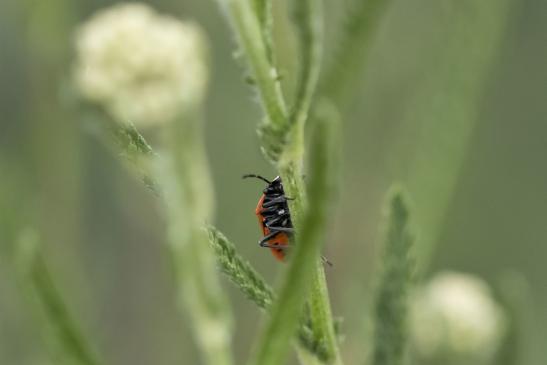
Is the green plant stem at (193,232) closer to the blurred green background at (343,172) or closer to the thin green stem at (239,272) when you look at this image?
the thin green stem at (239,272)

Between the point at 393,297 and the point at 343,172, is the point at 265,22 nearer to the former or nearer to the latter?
the point at 393,297

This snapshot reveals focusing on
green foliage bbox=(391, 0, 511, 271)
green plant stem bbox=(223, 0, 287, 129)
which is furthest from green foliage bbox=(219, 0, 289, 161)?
green foliage bbox=(391, 0, 511, 271)

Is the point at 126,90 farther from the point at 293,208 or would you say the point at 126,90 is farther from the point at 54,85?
the point at 54,85

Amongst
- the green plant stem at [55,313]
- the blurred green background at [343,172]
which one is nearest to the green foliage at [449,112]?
the blurred green background at [343,172]

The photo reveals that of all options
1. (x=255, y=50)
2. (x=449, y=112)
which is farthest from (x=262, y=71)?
(x=449, y=112)

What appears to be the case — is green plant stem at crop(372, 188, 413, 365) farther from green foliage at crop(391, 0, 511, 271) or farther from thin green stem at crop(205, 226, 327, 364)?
green foliage at crop(391, 0, 511, 271)
